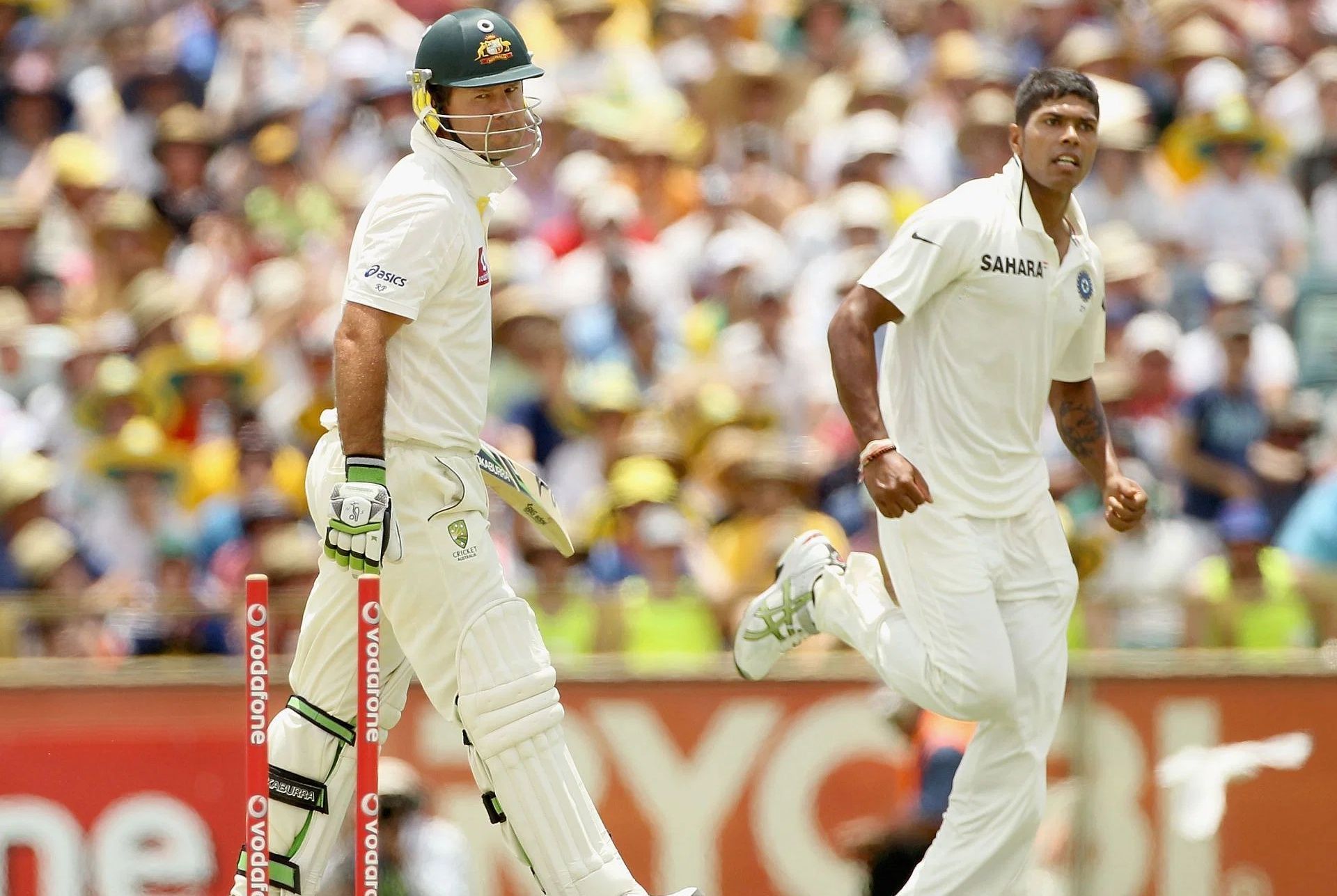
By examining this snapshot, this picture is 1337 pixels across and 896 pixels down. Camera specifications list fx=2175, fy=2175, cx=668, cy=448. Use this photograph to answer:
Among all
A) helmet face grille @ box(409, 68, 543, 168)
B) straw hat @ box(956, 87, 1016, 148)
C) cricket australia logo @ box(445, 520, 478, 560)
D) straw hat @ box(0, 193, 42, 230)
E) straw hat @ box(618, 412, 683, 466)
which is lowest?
straw hat @ box(618, 412, 683, 466)

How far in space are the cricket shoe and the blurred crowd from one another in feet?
4.17

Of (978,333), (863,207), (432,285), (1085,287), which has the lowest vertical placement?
(978,333)

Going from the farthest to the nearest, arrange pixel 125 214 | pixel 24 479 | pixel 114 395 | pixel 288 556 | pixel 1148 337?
1. pixel 125 214
2. pixel 114 395
3. pixel 1148 337
4. pixel 24 479
5. pixel 288 556

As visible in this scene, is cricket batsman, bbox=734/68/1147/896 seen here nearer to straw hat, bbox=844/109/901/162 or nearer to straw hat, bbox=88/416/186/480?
straw hat, bbox=88/416/186/480

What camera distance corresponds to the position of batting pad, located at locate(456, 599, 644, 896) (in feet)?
19.9

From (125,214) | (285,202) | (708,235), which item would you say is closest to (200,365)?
(125,214)

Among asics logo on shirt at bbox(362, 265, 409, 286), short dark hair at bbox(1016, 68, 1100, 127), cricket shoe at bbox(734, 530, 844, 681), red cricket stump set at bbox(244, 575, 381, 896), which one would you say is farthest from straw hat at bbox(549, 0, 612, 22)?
red cricket stump set at bbox(244, 575, 381, 896)

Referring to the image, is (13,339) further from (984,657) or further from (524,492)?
(984,657)

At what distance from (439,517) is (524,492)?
18.7 inches

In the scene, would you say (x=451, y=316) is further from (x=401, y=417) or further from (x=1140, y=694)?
(x=1140, y=694)

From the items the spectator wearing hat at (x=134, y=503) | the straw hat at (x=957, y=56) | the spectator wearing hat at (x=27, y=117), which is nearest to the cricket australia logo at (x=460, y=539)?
the spectator wearing hat at (x=134, y=503)

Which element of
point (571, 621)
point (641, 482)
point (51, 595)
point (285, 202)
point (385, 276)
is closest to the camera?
point (385, 276)

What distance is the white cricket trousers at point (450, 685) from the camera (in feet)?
19.9

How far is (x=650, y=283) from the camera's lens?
11469 millimetres
